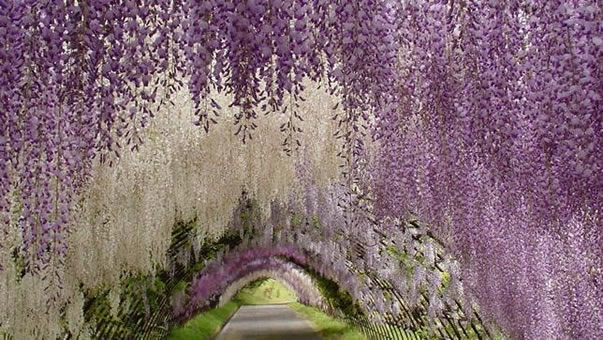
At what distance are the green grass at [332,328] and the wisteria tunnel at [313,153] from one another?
303 inches

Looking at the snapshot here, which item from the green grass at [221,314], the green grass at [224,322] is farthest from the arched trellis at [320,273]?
the green grass at [224,322]

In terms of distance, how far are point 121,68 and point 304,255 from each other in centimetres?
1506

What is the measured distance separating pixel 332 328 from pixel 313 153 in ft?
66.9

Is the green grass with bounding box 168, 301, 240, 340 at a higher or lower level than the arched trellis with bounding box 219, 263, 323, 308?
lower

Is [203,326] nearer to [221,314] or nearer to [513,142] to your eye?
[221,314]

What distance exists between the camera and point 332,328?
29797mm

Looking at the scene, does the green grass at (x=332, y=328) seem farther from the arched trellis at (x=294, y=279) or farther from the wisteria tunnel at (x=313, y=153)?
the wisteria tunnel at (x=313, y=153)

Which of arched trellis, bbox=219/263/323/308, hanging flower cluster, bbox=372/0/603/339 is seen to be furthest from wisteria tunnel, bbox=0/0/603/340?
arched trellis, bbox=219/263/323/308

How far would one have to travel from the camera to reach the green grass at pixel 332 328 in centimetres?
2671

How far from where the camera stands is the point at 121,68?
431cm

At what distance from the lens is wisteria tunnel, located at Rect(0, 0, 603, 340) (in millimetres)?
4109

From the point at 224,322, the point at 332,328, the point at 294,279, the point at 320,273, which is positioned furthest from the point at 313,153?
the point at 224,322

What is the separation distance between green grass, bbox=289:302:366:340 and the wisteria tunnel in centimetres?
771

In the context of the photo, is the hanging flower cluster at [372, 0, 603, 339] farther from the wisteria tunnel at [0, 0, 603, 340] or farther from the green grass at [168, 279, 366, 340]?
the green grass at [168, 279, 366, 340]
